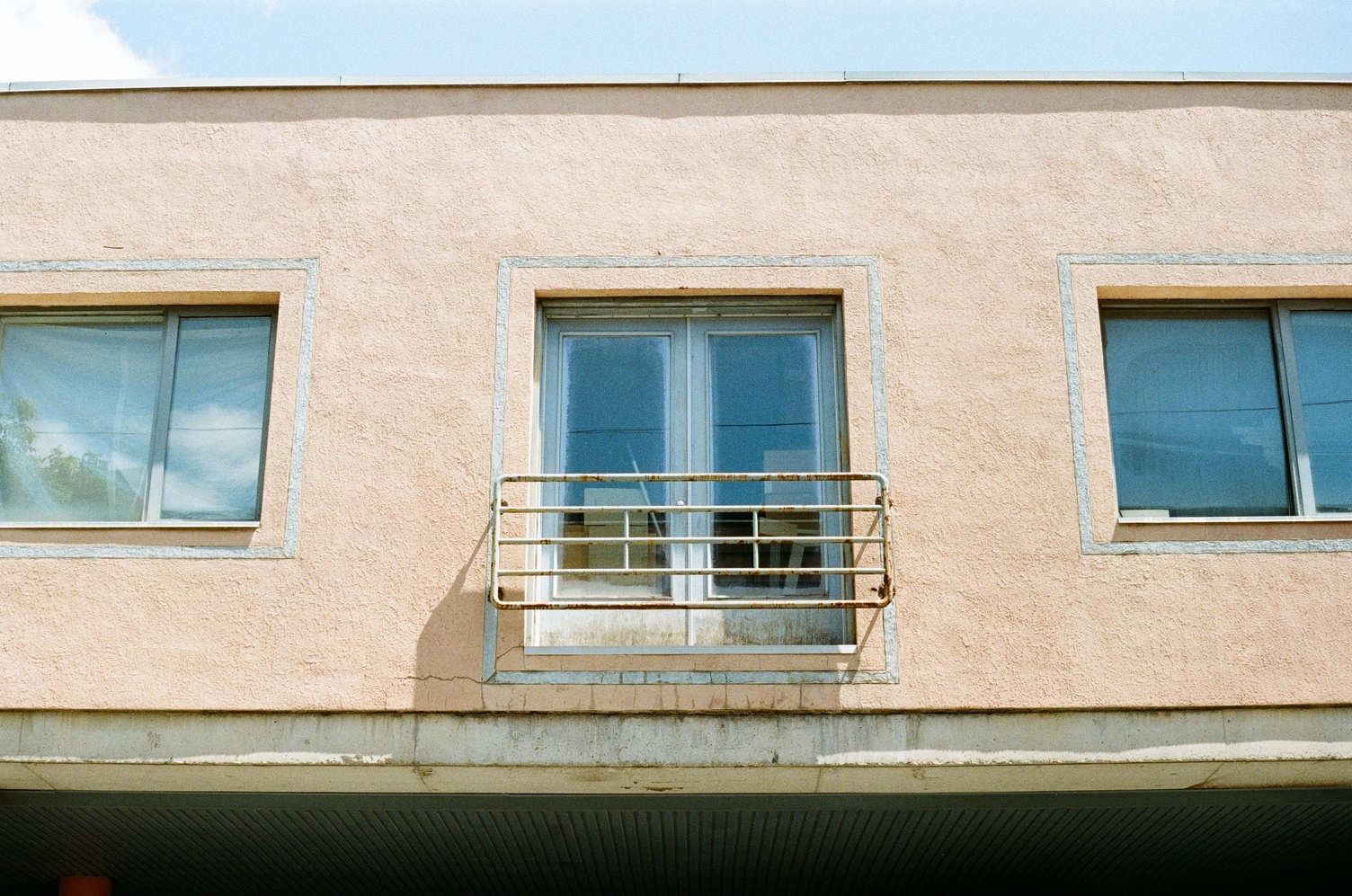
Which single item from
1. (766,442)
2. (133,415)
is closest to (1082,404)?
(766,442)

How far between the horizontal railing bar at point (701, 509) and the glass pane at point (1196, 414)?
1.69 metres

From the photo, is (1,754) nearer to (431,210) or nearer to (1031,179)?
(431,210)

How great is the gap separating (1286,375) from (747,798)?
3998 mm

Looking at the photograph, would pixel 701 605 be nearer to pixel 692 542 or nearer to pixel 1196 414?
pixel 692 542

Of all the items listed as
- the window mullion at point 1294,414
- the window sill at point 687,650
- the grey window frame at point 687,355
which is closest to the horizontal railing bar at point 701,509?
the grey window frame at point 687,355

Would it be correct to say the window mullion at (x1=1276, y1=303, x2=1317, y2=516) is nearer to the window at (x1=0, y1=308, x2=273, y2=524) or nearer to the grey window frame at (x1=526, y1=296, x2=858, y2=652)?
the grey window frame at (x1=526, y1=296, x2=858, y2=652)

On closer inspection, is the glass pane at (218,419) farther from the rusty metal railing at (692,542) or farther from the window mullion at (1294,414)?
the window mullion at (1294,414)

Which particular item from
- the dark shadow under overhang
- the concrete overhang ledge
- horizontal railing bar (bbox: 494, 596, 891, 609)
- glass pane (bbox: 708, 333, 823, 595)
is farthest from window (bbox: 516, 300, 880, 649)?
the dark shadow under overhang

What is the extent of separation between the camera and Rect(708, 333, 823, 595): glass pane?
25.4 feet

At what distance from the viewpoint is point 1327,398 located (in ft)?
26.4

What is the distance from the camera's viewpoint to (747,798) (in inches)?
304

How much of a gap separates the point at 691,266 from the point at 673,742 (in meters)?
2.73

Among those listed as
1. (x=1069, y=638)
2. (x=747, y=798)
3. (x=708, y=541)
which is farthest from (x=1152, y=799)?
(x=708, y=541)

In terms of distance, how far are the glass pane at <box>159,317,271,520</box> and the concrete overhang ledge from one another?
1.30 m
